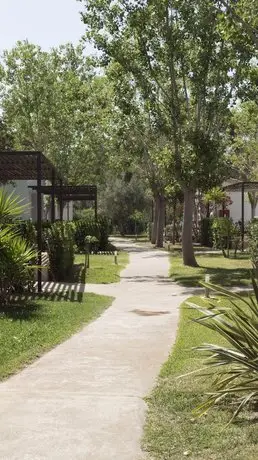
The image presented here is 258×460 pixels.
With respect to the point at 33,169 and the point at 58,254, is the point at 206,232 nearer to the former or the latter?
the point at 33,169

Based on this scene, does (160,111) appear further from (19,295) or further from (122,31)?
(19,295)

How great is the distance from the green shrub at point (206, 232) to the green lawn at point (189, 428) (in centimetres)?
3230

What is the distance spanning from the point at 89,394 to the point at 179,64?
62.0ft

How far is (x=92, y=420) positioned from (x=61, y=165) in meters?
38.8

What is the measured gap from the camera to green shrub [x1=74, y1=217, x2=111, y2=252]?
108 feet

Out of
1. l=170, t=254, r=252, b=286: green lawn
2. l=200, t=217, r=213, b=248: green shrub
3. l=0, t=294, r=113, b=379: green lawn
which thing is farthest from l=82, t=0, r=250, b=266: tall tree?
l=200, t=217, r=213, b=248: green shrub

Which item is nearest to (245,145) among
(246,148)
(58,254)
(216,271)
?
(246,148)

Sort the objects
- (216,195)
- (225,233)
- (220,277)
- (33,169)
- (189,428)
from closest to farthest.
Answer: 1. (189,428)
2. (220,277)
3. (33,169)
4. (225,233)
5. (216,195)

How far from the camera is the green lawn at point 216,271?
762 inches

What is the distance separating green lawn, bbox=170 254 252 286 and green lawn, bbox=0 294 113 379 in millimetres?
5284

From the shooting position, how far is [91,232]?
33500mm

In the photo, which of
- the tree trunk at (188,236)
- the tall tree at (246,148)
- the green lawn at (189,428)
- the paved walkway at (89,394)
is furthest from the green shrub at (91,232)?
the green lawn at (189,428)

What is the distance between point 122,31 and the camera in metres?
22.5

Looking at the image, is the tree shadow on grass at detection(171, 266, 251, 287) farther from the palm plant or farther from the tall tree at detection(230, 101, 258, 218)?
the tall tree at detection(230, 101, 258, 218)
